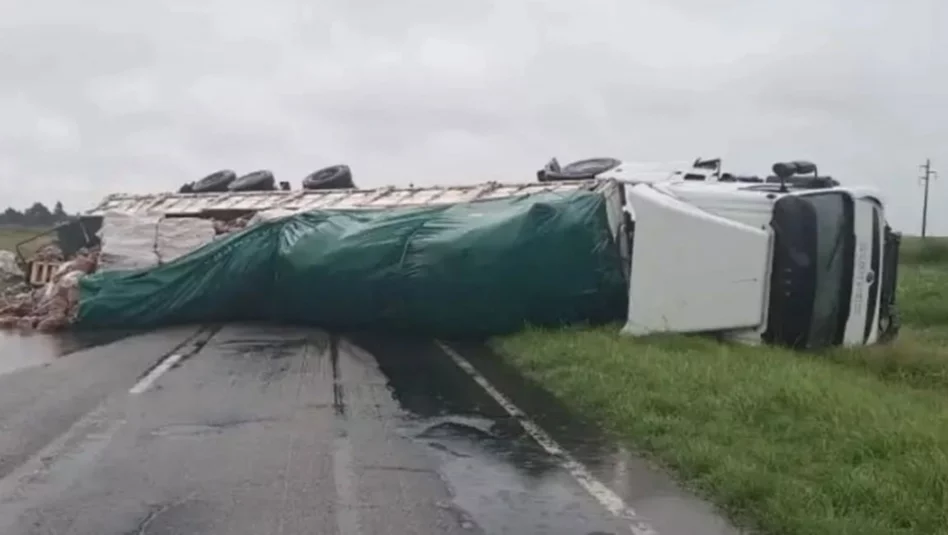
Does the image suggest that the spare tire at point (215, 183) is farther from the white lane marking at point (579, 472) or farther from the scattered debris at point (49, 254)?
the white lane marking at point (579, 472)

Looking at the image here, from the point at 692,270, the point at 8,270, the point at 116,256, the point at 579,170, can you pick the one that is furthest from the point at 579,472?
the point at 8,270

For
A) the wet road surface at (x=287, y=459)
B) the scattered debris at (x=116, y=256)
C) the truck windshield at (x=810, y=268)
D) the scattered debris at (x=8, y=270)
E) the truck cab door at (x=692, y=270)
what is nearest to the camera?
the wet road surface at (x=287, y=459)

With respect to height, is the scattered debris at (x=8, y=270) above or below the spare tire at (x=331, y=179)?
below

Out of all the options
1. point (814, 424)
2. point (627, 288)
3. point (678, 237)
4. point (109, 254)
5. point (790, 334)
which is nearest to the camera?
point (814, 424)

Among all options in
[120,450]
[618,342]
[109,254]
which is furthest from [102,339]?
[120,450]

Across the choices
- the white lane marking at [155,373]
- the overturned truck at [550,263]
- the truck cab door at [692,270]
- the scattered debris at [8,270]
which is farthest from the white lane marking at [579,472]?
the scattered debris at [8,270]

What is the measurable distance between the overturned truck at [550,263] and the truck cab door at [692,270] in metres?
0.02

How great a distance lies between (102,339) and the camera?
15.2 meters

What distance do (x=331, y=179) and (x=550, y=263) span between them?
455 inches

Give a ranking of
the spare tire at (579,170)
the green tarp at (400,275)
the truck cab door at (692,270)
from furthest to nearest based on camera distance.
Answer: the spare tire at (579,170), the green tarp at (400,275), the truck cab door at (692,270)

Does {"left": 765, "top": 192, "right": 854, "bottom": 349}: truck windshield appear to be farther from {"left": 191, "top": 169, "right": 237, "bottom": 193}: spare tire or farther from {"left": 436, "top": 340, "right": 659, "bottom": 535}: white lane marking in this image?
{"left": 191, "top": 169, "right": 237, "bottom": 193}: spare tire

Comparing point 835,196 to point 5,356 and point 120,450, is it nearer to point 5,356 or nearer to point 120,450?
point 120,450

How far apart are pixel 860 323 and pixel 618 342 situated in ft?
9.28

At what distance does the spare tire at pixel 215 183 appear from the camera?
2795cm
